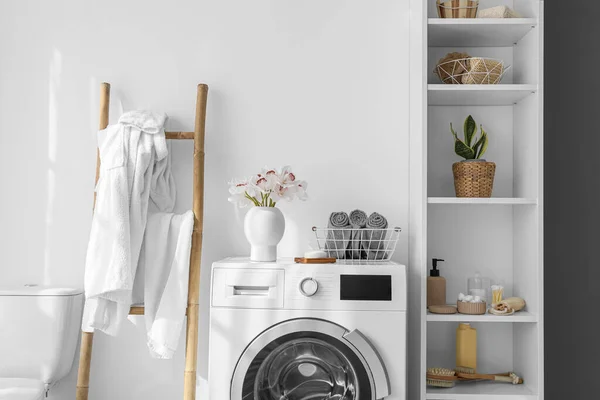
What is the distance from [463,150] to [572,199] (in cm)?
44

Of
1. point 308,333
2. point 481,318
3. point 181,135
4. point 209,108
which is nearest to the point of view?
point 308,333

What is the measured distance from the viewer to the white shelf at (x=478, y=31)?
2.07 meters

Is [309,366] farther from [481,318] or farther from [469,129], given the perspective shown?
[469,129]

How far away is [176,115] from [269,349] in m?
1.05

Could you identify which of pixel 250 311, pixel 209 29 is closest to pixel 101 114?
pixel 209 29

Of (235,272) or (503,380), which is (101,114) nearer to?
(235,272)

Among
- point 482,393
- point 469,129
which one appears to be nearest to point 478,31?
point 469,129

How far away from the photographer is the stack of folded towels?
211cm

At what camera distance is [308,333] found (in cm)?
191

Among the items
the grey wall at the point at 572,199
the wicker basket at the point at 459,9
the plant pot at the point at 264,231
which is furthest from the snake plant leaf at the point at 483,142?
the plant pot at the point at 264,231

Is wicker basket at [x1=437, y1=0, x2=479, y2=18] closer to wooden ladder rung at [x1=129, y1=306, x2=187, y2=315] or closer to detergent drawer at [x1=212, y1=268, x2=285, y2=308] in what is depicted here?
detergent drawer at [x1=212, y1=268, x2=285, y2=308]

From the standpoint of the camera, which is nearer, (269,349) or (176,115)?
(269,349)

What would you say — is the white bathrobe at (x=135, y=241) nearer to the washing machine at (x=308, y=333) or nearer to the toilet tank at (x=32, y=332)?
the toilet tank at (x=32, y=332)

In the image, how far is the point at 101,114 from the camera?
229cm
